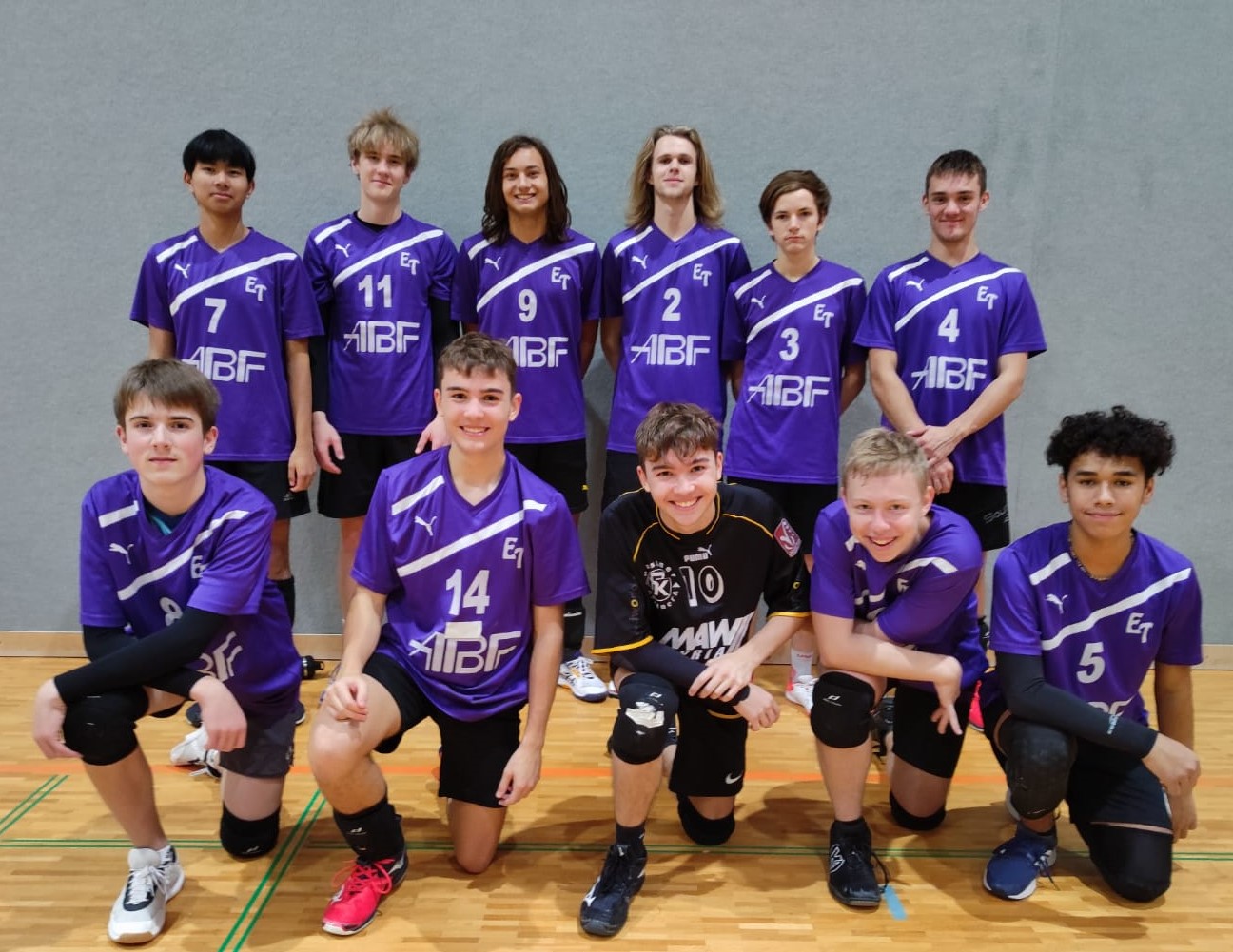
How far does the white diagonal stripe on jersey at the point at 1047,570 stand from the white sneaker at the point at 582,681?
5.20ft

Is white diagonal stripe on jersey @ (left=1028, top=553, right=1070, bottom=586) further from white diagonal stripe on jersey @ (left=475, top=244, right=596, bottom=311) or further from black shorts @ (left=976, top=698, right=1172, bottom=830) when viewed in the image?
white diagonal stripe on jersey @ (left=475, top=244, right=596, bottom=311)

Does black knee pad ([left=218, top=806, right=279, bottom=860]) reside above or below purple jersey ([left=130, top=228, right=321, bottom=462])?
below

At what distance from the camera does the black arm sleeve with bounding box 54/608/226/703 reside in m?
1.79

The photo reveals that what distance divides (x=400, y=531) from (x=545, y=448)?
1097 mm

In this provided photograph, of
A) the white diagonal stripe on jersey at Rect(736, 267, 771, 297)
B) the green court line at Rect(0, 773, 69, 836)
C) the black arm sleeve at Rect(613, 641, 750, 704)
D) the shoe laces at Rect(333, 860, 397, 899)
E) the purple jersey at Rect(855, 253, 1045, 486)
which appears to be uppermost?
the white diagonal stripe on jersey at Rect(736, 267, 771, 297)

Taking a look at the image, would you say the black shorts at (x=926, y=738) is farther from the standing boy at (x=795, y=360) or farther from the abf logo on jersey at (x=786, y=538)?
the standing boy at (x=795, y=360)

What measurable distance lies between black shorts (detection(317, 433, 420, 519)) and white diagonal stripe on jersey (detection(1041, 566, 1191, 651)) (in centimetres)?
206

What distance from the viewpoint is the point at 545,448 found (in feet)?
9.92

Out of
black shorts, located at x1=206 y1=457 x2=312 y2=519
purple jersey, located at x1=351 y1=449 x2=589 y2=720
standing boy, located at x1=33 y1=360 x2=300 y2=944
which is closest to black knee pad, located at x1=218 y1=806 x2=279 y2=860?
standing boy, located at x1=33 y1=360 x2=300 y2=944

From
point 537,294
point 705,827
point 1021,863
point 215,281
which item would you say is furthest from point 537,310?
point 1021,863

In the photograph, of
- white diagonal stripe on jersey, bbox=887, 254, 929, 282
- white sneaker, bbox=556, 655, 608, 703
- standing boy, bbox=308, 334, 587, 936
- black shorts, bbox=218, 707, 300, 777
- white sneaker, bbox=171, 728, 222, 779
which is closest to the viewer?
standing boy, bbox=308, 334, 587, 936

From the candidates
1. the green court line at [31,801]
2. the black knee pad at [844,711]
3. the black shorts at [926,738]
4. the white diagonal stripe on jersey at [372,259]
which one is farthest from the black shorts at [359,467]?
the black shorts at [926,738]

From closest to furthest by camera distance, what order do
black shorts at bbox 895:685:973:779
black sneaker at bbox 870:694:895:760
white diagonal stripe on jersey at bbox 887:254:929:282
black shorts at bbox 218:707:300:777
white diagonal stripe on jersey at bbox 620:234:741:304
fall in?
black shorts at bbox 218:707:300:777 < black shorts at bbox 895:685:973:779 < black sneaker at bbox 870:694:895:760 < white diagonal stripe on jersey at bbox 887:254:929:282 < white diagonal stripe on jersey at bbox 620:234:741:304

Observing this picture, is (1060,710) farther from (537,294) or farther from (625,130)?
(625,130)
